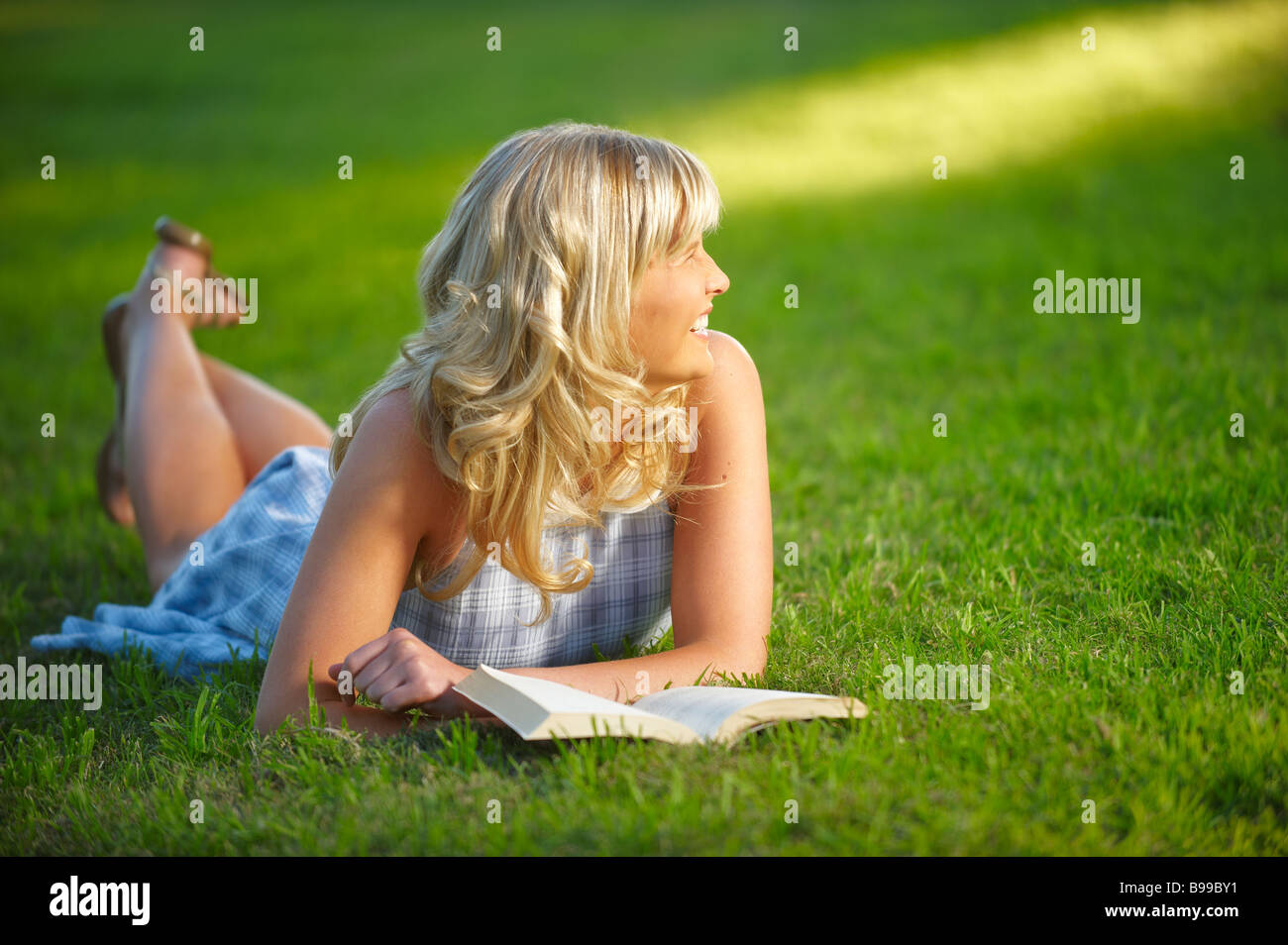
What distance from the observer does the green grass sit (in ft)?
6.86

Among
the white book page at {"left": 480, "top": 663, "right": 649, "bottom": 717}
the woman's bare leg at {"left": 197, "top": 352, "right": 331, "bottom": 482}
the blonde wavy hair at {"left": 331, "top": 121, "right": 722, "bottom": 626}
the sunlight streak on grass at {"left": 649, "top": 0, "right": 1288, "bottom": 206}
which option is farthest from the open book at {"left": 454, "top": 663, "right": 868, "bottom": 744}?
the sunlight streak on grass at {"left": 649, "top": 0, "right": 1288, "bottom": 206}

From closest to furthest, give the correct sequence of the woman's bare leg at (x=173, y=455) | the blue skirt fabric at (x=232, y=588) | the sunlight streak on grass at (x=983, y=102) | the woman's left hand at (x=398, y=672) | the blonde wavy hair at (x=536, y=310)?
the woman's left hand at (x=398, y=672), the blonde wavy hair at (x=536, y=310), the blue skirt fabric at (x=232, y=588), the woman's bare leg at (x=173, y=455), the sunlight streak on grass at (x=983, y=102)

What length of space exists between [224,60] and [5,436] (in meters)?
14.3

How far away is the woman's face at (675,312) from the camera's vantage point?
2.44 meters

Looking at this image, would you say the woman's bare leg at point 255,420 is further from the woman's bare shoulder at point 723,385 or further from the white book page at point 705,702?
the white book page at point 705,702

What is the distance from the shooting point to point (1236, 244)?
7.10 meters

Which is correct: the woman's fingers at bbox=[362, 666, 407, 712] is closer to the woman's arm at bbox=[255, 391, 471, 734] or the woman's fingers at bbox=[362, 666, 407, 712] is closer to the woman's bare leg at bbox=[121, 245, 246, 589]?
the woman's arm at bbox=[255, 391, 471, 734]

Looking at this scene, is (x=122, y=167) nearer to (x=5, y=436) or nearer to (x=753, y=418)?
(x=5, y=436)

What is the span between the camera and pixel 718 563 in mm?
2598

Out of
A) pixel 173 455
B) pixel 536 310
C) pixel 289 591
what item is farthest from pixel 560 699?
pixel 173 455

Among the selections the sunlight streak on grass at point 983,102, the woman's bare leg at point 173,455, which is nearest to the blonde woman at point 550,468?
the woman's bare leg at point 173,455

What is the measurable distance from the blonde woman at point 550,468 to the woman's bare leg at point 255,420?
1.35 meters

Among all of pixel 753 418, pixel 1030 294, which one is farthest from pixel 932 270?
pixel 753 418
